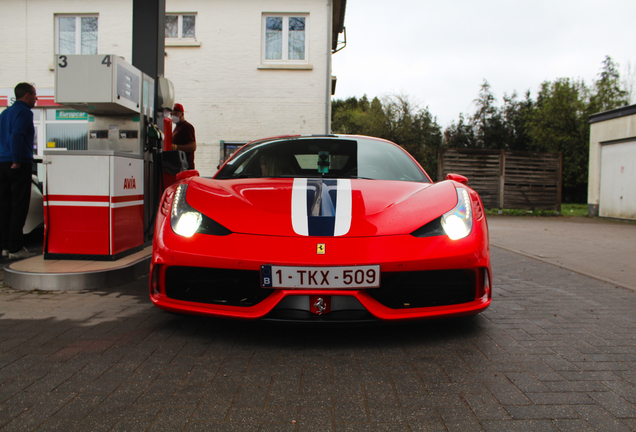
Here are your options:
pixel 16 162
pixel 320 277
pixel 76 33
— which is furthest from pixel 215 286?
pixel 76 33

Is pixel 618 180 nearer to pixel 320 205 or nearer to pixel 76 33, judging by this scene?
pixel 320 205

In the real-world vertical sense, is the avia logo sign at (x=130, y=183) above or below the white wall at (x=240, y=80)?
below

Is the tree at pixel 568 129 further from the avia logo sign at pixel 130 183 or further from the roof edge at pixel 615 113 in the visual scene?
the avia logo sign at pixel 130 183

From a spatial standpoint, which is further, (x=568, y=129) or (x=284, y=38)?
(x=568, y=129)

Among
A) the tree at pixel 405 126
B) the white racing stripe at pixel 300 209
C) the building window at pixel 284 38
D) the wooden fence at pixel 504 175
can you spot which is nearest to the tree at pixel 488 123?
the tree at pixel 405 126

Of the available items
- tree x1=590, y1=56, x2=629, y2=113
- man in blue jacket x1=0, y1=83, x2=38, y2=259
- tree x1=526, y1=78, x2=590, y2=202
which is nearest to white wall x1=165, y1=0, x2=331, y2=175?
man in blue jacket x1=0, y1=83, x2=38, y2=259

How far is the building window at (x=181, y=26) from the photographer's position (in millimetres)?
13805

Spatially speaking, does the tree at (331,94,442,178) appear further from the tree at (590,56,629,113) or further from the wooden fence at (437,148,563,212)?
the wooden fence at (437,148,563,212)

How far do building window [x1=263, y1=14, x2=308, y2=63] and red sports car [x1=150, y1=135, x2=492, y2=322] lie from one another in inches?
458

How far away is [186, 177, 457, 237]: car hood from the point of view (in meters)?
2.50

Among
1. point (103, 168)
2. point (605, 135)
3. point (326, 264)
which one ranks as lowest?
point (326, 264)

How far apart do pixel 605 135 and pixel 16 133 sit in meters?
15.2

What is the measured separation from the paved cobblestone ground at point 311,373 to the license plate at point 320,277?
1.20 ft

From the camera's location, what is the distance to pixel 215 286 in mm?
2484
